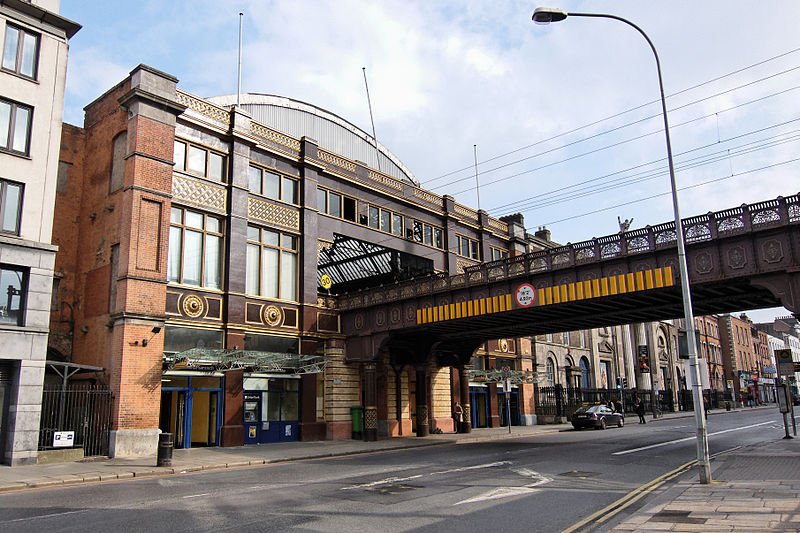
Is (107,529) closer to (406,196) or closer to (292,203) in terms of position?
(292,203)

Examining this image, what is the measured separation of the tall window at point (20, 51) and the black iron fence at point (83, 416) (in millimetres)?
11205

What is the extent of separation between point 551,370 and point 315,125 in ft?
85.0

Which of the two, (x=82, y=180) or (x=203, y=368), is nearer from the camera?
(x=203, y=368)

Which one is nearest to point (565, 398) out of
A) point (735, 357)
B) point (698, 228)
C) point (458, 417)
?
point (458, 417)

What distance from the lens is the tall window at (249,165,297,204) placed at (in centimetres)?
2864

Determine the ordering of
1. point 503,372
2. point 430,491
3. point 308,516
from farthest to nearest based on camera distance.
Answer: point 503,372, point 430,491, point 308,516

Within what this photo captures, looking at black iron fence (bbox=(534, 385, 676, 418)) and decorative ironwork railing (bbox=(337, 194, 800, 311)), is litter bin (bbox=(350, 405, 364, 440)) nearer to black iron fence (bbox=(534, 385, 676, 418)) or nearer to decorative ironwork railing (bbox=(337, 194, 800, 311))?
decorative ironwork railing (bbox=(337, 194, 800, 311))

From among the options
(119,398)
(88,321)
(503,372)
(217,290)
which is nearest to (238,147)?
(217,290)

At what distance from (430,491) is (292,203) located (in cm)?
1985

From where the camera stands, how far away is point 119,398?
2133 centimetres

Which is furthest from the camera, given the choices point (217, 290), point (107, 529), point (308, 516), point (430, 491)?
point (217, 290)

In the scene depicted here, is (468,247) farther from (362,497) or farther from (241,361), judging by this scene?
(362,497)

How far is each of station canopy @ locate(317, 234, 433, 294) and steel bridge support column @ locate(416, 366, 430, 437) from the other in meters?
5.85

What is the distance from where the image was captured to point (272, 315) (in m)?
28.1
